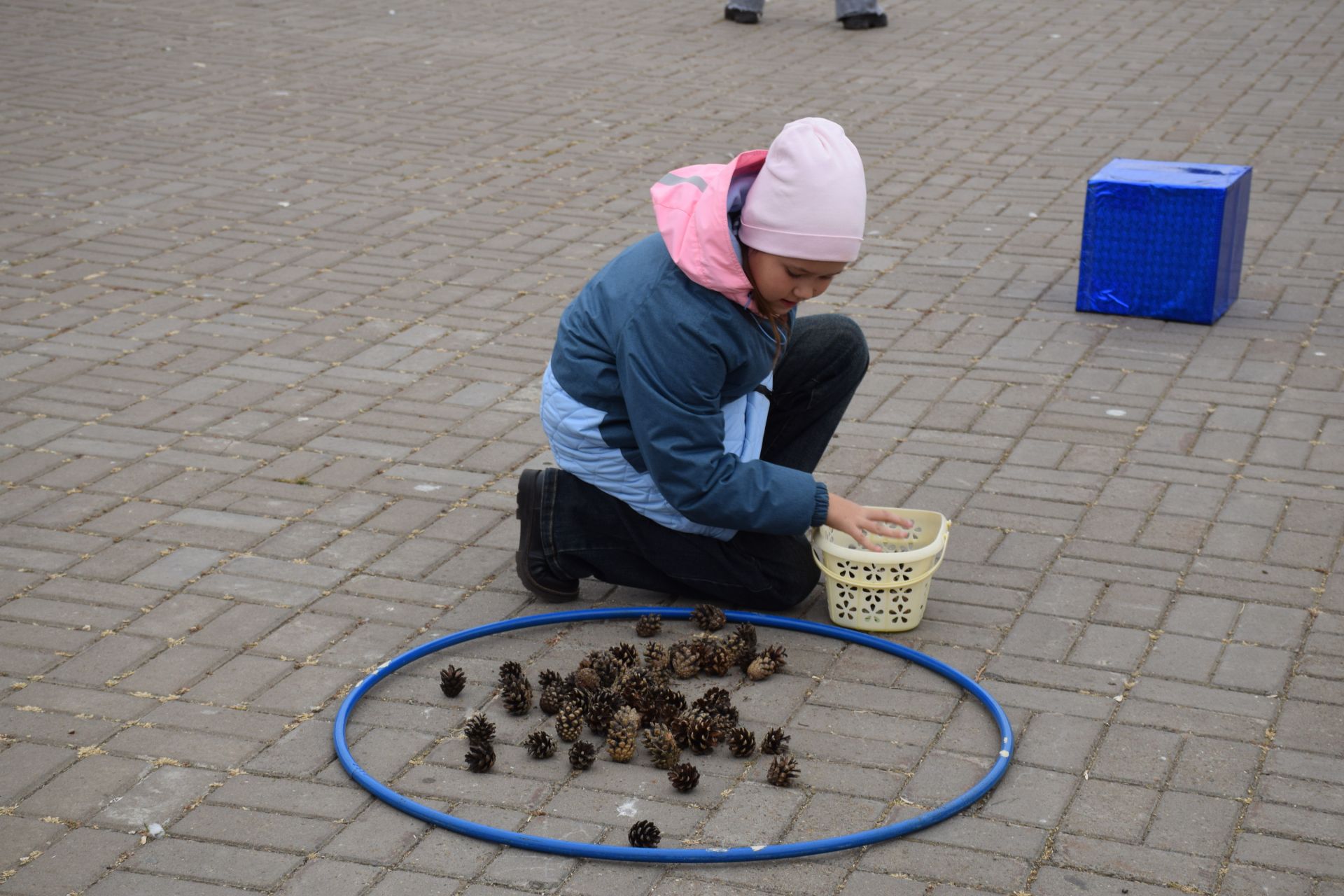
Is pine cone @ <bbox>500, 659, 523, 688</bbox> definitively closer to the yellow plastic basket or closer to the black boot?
the yellow plastic basket

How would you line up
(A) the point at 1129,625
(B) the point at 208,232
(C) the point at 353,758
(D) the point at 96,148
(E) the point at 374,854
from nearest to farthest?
(E) the point at 374,854 < (C) the point at 353,758 < (A) the point at 1129,625 < (B) the point at 208,232 < (D) the point at 96,148

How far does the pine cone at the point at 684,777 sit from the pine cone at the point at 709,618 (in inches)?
28.0

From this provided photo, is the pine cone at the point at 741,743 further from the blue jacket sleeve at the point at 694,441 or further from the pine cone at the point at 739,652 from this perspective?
the blue jacket sleeve at the point at 694,441

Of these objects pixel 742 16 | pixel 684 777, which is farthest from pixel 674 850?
pixel 742 16

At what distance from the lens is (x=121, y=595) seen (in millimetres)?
3988

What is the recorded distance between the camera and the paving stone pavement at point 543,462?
3.05 metres

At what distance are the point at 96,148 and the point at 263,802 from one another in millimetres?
6387

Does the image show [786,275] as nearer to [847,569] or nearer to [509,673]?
[847,569]

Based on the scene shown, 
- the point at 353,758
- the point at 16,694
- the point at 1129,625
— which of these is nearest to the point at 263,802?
the point at 353,758

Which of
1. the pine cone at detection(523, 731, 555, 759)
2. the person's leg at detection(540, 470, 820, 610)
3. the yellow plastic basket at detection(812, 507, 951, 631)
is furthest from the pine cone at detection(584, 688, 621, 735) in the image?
the yellow plastic basket at detection(812, 507, 951, 631)

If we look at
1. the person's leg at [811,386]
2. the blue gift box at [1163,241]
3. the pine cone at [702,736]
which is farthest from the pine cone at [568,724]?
the blue gift box at [1163,241]

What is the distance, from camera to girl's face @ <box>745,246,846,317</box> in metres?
3.47

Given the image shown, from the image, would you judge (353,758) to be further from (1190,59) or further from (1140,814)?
(1190,59)

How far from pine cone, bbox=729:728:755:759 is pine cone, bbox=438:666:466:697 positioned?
661mm
